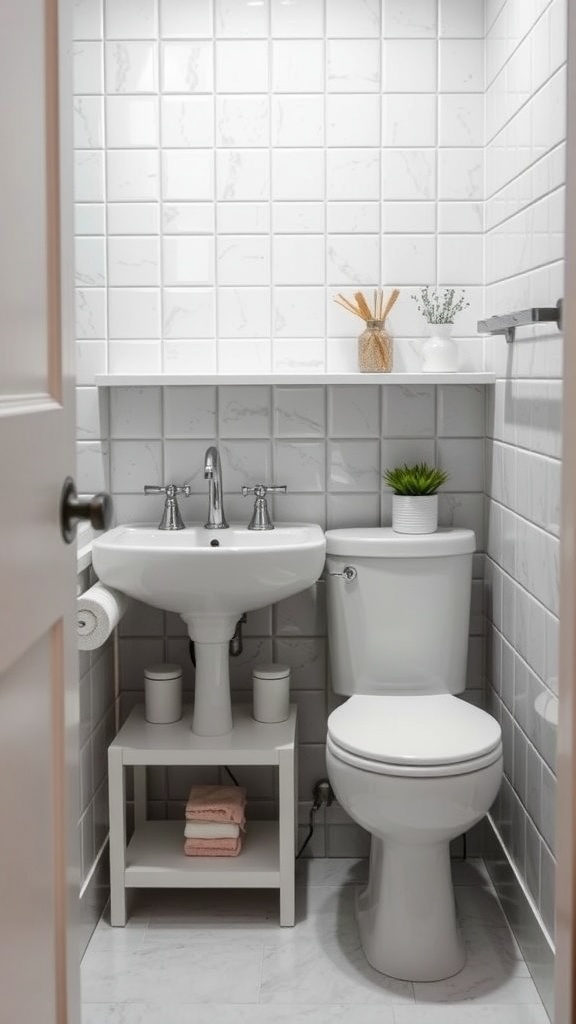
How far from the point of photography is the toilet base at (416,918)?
2.32 metres

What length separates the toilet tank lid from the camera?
8.60ft

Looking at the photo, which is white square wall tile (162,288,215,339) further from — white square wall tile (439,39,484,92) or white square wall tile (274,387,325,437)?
white square wall tile (439,39,484,92)

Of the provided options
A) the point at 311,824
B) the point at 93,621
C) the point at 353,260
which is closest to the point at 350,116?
the point at 353,260

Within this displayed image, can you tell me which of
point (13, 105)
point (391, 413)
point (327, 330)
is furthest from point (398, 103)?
point (13, 105)

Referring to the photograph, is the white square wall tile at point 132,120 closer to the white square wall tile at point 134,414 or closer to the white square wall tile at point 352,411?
the white square wall tile at point 134,414

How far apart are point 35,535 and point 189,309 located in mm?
1886

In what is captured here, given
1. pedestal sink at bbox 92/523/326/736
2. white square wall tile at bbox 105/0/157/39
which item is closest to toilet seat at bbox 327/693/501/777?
pedestal sink at bbox 92/523/326/736

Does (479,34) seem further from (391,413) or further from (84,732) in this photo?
(84,732)

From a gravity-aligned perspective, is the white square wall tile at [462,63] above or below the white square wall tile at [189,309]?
above

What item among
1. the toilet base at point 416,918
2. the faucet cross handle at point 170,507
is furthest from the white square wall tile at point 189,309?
the toilet base at point 416,918

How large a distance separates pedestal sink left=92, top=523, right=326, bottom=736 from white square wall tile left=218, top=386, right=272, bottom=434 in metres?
0.29

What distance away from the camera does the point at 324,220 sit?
2818 millimetres

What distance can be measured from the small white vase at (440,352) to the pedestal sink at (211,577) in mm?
498

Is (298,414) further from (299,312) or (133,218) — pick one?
(133,218)
